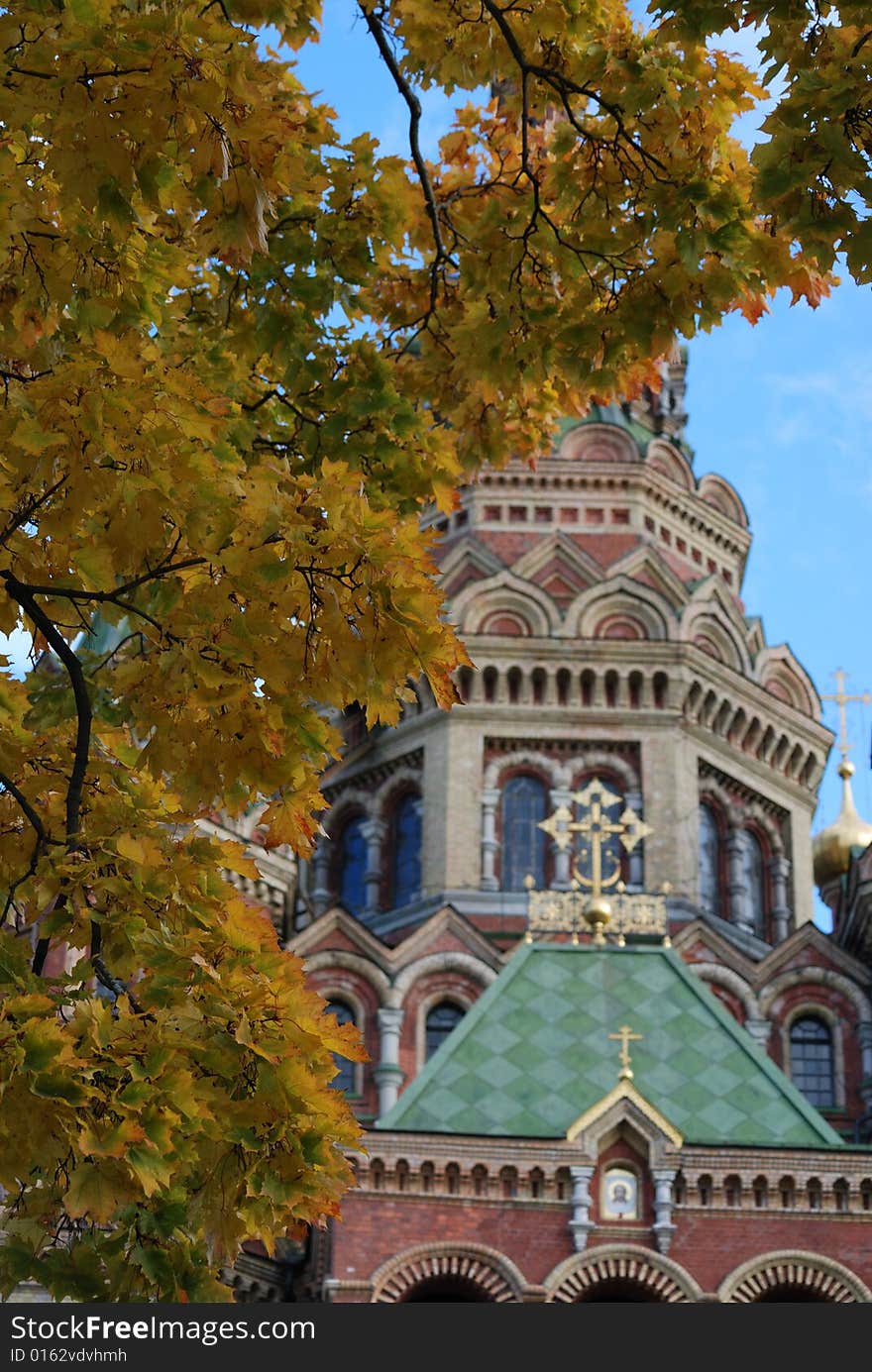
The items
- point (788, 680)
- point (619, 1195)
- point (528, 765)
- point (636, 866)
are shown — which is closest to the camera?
point (619, 1195)

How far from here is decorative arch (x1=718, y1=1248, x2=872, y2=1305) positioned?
21719 mm

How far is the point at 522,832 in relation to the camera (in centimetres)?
3462

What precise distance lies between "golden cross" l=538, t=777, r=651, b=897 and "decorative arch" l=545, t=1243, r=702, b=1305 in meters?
9.93

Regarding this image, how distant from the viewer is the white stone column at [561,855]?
33.8 meters

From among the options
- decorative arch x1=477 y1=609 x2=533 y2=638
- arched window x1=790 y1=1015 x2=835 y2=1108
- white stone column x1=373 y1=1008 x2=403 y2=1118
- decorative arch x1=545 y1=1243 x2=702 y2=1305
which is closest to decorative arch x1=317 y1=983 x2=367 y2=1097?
white stone column x1=373 y1=1008 x2=403 y2=1118

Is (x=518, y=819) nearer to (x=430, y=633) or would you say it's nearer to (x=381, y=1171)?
(x=381, y=1171)

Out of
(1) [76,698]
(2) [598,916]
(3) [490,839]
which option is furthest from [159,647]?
(3) [490,839]

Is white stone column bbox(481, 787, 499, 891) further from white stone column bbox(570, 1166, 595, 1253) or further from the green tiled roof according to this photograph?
white stone column bbox(570, 1166, 595, 1253)

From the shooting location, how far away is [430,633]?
7.43 metres

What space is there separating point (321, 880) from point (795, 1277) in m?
16.1

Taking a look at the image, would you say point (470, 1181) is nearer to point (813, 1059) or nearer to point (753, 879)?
point (813, 1059)

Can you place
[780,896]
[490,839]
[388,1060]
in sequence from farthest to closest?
[780,896]
[490,839]
[388,1060]

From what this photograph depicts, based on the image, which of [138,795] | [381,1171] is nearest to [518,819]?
[381,1171]

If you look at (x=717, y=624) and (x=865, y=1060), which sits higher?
(x=717, y=624)
